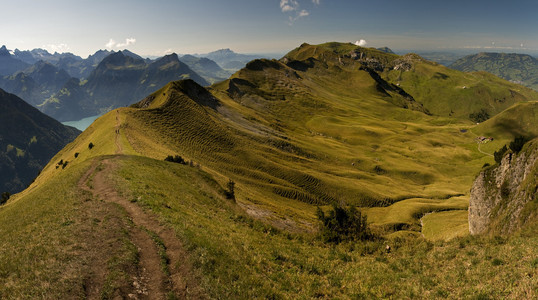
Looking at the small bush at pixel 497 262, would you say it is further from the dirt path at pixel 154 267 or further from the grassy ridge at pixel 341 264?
the dirt path at pixel 154 267

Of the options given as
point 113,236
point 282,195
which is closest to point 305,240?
point 113,236

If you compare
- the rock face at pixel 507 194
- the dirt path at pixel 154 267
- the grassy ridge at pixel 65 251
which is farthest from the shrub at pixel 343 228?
the grassy ridge at pixel 65 251

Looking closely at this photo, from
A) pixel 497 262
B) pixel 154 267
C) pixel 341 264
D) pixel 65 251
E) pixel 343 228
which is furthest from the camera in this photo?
pixel 343 228

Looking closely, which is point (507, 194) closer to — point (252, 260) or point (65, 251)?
point (252, 260)

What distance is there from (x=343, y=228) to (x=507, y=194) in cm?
2586

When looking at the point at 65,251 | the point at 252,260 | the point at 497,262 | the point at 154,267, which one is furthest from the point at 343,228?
the point at 65,251

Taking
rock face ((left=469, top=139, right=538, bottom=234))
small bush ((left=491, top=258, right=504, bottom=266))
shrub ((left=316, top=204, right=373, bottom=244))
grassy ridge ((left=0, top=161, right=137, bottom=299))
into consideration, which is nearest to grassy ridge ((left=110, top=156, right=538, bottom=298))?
small bush ((left=491, top=258, right=504, bottom=266))

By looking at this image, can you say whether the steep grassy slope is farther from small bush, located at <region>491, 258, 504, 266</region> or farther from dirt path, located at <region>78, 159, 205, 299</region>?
dirt path, located at <region>78, 159, 205, 299</region>

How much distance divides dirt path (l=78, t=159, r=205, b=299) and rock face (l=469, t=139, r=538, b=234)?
31.6 meters

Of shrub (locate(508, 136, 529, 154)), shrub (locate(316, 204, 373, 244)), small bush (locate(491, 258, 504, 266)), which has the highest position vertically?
shrub (locate(508, 136, 529, 154))

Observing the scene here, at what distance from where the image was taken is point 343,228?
3209cm

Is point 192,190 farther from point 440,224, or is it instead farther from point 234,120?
point 234,120

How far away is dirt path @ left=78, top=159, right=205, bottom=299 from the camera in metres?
15.0

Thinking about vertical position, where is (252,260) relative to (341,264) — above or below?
above
